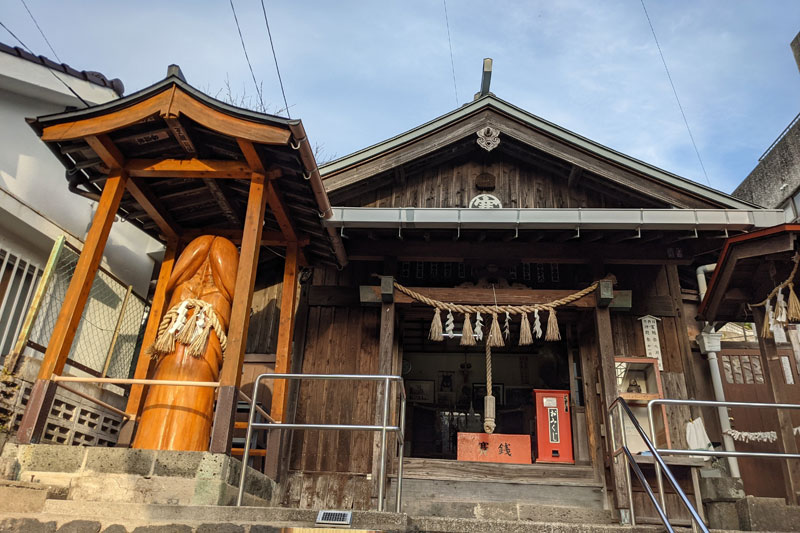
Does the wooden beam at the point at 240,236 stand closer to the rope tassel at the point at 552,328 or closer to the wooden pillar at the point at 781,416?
the rope tassel at the point at 552,328

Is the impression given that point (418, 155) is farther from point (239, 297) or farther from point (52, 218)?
point (52, 218)

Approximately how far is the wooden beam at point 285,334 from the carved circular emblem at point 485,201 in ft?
9.36

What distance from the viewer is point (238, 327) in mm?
5469

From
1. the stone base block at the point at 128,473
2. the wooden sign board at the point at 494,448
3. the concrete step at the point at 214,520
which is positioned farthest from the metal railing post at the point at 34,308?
the wooden sign board at the point at 494,448

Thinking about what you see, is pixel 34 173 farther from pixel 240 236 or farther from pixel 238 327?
pixel 238 327

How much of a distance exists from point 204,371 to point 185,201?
2321 millimetres

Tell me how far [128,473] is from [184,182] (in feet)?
11.3

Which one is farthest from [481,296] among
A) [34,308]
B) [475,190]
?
[34,308]

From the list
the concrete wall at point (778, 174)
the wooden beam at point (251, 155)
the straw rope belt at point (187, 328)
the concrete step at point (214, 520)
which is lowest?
the concrete step at point (214, 520)

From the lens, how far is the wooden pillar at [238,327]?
498 cm

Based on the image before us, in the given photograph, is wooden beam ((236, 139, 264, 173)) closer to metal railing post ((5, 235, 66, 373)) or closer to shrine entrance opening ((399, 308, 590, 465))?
metal railing post ((5, 235, 66, 373))

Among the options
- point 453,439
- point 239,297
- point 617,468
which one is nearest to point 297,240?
point 239,297

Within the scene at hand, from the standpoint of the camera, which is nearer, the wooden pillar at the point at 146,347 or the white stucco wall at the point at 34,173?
the wooden pillar at the point at 146,347

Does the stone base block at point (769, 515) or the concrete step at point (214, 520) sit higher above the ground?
the stone base block at point (769, 515)
